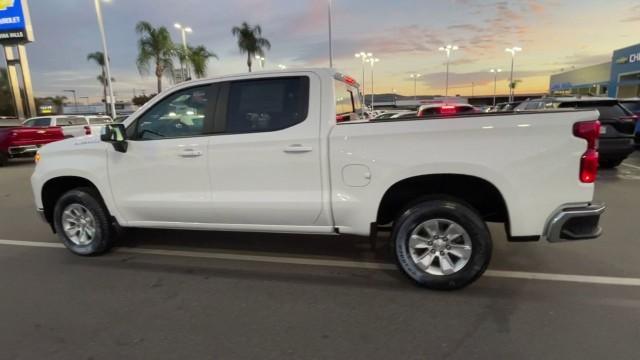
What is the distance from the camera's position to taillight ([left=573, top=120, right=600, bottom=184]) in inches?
126

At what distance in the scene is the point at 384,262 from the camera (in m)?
4.42

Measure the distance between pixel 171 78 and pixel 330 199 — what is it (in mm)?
28727

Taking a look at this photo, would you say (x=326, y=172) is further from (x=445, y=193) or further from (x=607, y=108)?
(x=607, y=108)

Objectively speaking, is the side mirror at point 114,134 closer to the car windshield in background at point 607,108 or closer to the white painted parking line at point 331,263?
the white painted parking line at point 331,263

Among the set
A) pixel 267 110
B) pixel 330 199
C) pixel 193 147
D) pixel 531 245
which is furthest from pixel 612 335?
pixel 193 147

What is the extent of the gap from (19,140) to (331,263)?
14.5m

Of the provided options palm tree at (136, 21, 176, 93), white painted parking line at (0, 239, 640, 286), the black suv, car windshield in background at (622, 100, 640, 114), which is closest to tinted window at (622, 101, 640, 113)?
car windshield in background at (622, 100, 640, 114)

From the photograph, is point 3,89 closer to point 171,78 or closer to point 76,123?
point 171,78

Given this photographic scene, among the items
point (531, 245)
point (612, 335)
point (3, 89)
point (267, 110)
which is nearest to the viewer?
point (612, 335)

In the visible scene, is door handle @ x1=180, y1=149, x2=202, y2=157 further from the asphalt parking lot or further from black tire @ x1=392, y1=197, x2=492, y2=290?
black tire @ x1=392, y1=197, x2=492, y2=290

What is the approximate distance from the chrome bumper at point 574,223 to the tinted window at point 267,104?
2.33 m

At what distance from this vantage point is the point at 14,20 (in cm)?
2583

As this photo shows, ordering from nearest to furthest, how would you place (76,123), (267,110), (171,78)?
(267,110)
(76,123)
(171,78)

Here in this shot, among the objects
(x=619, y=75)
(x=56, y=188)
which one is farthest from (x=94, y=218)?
(x=619, y=75)
